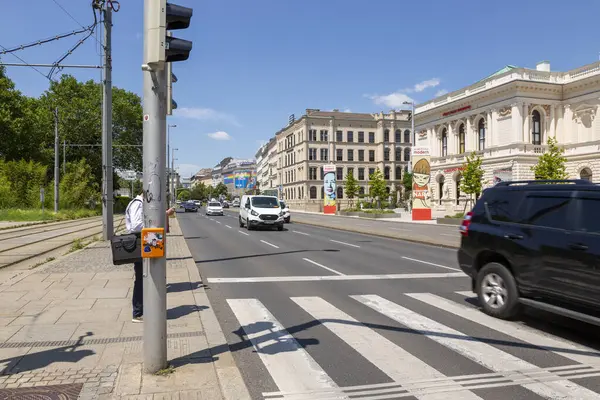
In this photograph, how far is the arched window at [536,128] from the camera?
1943 inches

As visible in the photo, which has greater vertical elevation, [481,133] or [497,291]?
[481,133]

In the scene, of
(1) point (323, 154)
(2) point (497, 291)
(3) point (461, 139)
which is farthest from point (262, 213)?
(1) point (323, 154)

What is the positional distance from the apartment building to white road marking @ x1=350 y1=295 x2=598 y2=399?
81997mm

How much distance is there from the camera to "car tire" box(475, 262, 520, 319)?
6430 mm

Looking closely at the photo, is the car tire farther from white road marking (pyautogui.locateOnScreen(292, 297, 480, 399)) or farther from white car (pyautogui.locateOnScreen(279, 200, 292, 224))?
white car (pyautogui.locateOnScreen(279, 200, 292, 224))

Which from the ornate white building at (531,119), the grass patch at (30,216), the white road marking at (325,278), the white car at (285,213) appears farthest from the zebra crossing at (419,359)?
the ornate white building at (531,119)

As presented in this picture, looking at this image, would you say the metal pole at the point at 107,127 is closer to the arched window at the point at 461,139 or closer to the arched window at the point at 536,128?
the arched window at the point at 536,128

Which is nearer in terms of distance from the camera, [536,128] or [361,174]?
[536,128]

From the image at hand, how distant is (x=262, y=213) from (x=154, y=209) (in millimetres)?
21900

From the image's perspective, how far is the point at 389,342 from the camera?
558 centimetres

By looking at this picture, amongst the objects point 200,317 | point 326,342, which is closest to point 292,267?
point 200,317

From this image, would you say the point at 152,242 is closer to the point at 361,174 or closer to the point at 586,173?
the point at 586,173

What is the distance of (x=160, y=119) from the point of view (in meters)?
4.34

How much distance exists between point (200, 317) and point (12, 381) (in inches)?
101
